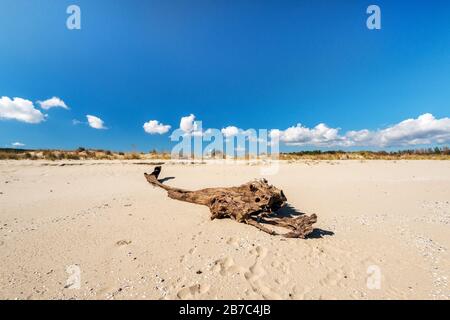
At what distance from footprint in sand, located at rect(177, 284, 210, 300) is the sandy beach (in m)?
0.01

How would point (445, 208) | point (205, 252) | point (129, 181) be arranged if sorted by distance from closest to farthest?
point (205, 252) < point (445, 208) < point (129, 181)

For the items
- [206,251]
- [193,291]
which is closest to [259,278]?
[193,291]

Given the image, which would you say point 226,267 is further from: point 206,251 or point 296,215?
point 296,215

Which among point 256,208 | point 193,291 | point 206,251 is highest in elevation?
point 256,208

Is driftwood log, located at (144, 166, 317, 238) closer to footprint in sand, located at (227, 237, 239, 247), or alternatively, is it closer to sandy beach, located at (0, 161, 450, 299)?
sandy beach, located at (0, 161, 450, 299)

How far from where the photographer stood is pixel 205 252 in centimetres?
418

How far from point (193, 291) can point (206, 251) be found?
3.56 ft

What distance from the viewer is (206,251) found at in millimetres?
4215

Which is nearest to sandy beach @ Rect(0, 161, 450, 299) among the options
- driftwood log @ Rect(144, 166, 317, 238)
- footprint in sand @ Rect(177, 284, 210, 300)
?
footprint in sand @ Rect(177, 284, 210, 300)

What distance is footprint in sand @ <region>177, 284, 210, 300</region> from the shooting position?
3053mm
